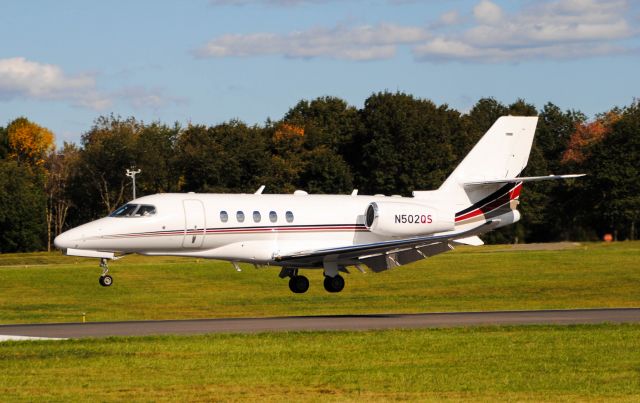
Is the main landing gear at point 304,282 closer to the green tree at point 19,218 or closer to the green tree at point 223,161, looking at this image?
the green tree at point 223,161

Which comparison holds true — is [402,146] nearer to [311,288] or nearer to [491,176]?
[311,288]

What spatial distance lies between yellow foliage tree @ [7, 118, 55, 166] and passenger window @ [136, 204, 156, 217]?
87.8 m

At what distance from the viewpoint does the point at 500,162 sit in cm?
5009

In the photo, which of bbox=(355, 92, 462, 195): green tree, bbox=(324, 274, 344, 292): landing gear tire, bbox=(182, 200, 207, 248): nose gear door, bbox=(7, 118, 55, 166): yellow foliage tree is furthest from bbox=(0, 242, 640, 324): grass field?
bbox=(7, 118, 55, 166): yellow foliage tree

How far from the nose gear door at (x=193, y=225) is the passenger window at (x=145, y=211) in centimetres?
121

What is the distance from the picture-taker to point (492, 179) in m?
49.9

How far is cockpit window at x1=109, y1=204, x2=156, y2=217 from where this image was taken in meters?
43.9

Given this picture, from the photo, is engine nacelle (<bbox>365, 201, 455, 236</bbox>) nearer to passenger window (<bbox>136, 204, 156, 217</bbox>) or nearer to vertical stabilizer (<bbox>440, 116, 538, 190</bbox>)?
vertical stabilizer (<bbox>440, 116, 538, 190</bbox>)

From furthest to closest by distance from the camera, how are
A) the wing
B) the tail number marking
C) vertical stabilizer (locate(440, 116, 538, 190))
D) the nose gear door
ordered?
vertical stabilizer (locate(440, 116, 538, 190)), the tail number marking, the wing, the nose gear door

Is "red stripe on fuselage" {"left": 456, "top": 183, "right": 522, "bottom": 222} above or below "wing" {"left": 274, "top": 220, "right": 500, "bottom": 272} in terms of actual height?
above

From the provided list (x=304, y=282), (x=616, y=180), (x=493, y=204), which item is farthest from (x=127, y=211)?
(x=616, y=180)

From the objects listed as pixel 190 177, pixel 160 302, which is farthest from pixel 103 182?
pixel 160 302

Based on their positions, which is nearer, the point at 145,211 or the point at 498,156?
the point at 145,211

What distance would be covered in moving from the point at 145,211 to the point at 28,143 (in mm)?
89460
